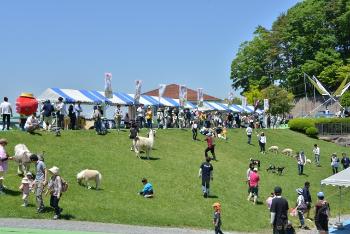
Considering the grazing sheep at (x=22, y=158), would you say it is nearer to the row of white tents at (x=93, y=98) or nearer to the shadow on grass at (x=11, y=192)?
the shadow on grass at (x=11, y=192)

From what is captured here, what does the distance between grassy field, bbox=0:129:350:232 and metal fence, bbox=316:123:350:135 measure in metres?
14.4

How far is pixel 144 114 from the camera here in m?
43.6

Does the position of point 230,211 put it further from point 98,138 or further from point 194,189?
point 98,138

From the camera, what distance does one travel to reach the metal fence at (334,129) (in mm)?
57469

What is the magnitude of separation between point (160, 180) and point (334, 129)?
33.4 metres

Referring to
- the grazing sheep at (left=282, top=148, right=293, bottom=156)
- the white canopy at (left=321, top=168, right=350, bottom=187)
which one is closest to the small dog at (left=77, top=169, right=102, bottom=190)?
the white canopy at (left=321, top=168, right=350, bottom=187)

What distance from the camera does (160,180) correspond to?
28.6 meters

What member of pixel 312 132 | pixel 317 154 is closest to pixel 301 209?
pixel 317 154

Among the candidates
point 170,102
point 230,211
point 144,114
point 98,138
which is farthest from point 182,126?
point 230,211

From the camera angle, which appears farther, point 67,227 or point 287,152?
point 287,152

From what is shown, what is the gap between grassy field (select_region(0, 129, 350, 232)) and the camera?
22172 millimetres

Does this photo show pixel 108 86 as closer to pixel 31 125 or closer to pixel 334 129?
pixel 31 125

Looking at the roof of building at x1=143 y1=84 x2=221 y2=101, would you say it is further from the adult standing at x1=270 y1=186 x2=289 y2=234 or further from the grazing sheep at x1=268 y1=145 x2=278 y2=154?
the adult standing at x1=270 y1=186 x2=289 y2=234

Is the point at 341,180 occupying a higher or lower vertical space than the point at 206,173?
lower
